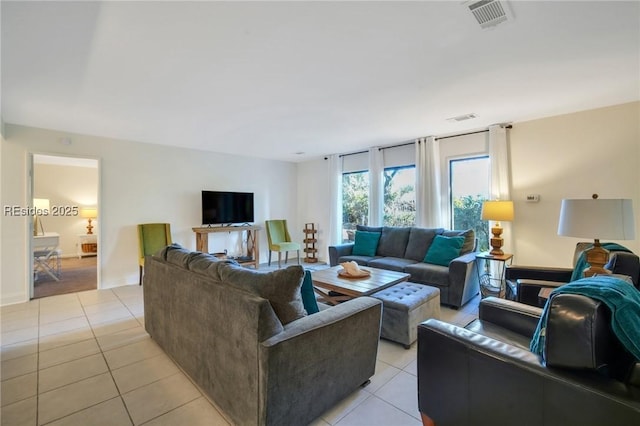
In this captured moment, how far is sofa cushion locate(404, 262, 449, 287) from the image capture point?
359 centimetres

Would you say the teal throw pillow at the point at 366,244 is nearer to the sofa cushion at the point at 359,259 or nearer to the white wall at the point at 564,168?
the sofa cushion at the point at 359,259

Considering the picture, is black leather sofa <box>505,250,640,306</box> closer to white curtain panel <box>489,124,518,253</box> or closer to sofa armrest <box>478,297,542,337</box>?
sofa armrest <box>478,297,542,337</box>

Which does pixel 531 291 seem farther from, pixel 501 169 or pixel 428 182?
pixel 428 182

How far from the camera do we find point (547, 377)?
1.05 metres

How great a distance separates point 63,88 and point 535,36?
13.0 ft

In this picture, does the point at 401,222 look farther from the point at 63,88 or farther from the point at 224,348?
the point at 63,88

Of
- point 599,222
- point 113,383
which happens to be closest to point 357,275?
point 599,222

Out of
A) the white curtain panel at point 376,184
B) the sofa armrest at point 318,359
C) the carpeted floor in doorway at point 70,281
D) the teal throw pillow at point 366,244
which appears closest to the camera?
the sofa armrest at point 318,359

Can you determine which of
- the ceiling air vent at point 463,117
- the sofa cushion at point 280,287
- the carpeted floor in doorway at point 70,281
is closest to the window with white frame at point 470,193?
the ceiling air vent at point 463,117

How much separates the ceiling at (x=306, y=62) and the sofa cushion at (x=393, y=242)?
179 cm

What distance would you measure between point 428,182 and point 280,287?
387 cm

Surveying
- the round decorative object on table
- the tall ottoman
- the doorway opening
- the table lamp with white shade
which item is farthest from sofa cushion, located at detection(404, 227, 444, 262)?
the doorway opening

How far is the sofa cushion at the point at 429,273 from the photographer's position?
3590 mm

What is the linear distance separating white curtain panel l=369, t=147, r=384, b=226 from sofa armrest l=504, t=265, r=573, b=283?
2.65 meters
